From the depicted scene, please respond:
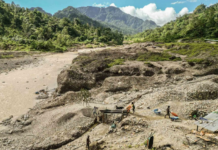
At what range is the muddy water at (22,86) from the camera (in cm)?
2289

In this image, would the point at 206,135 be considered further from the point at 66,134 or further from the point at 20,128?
the point at 20,128

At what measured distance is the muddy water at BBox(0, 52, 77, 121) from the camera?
901 inches

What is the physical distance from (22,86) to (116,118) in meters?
23.5

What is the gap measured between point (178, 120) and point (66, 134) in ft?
37.2

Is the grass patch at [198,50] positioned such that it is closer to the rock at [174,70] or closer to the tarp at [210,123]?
the rock at [174,70]

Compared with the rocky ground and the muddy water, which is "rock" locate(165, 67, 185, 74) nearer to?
the rocky ground

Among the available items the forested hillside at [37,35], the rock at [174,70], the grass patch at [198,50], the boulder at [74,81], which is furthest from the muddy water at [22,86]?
the grass patch at [198,50]

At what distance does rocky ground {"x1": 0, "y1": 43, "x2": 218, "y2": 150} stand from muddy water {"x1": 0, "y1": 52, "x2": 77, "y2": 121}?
2.68 m

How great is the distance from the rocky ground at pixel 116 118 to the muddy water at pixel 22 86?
8.80 feet

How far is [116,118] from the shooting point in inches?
699

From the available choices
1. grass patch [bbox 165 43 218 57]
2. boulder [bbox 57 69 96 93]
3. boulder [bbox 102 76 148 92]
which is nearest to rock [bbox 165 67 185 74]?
boulder [bbox 102 76 148 92]

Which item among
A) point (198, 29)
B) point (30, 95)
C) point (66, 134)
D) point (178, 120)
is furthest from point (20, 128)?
point (198, 29)

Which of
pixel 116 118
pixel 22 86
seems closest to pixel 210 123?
pixel 116 118

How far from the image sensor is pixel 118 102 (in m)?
22.2
